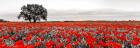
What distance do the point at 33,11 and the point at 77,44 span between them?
8030 cm

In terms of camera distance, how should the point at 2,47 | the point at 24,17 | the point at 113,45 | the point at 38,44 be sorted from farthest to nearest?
the point at 24,17 → the point at 38,44 → the point at 113,45 → the point at 2,47

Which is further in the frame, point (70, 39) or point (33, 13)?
point (33, 13)

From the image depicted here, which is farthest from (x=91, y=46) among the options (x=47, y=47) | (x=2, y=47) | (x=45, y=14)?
(x=45, y=14)

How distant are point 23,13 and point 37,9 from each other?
385 cm

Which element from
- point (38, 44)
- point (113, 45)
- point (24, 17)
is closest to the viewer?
point (113, 45)

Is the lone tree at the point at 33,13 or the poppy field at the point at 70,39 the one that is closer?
the poppy field at the point at 70,39

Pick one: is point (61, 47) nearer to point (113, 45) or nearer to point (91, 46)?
point (91, 46)

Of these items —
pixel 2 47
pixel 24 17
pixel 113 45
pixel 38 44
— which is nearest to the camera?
pixel 2 47

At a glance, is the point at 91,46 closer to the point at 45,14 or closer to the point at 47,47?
the point at 47,47

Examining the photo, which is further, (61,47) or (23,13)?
(23,13)

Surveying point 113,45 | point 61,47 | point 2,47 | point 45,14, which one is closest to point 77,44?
point 61,47

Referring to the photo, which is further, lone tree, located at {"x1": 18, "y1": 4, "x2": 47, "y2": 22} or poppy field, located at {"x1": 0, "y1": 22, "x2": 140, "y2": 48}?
lone tree, located at {"x1": 18, "y1": 4, "x2": 47, "y2": 22}

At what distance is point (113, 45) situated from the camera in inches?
254

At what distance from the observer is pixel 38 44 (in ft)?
22.9
